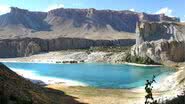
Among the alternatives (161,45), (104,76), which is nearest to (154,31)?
(161,45)

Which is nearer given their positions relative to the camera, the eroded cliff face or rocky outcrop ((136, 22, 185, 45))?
the eroded cliff face

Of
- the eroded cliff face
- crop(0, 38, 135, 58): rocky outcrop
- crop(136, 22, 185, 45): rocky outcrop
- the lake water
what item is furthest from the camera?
crop(0, 38, 135, 58): rocky outcrop

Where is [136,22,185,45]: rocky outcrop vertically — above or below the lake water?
above

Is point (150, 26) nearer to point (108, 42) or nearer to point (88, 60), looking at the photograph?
point (88, 60)

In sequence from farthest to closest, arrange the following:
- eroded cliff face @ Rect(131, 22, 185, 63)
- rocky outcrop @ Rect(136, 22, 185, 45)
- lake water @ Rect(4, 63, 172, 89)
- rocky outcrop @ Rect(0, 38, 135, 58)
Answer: rocky outcrop @ Rect(0, 38, 135, 58)
rocky outcrop @ Rect(136, 22, 185, 45)
eroded cliff face @ Rect(131, 22, 185, 63)
lake water @ Rect(4, 63, 172, 89)

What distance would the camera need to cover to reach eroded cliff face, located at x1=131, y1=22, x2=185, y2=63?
88.5m

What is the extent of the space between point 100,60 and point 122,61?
27.7 feet

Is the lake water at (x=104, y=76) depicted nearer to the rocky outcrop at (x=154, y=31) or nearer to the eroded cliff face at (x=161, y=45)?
the eroded cliff face at (x=161, y=45)

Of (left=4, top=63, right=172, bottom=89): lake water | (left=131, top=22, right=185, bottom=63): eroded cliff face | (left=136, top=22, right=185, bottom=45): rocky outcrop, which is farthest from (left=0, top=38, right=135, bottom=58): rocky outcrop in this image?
(left=4, top=63, right=172, bottom=89): lake water

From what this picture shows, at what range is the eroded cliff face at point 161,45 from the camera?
88.5 metres

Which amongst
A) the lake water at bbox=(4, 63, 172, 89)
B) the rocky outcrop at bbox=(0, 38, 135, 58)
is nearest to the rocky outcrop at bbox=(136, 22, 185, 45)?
the rocky outcrop at bbox=(0, 38, 135, 58)

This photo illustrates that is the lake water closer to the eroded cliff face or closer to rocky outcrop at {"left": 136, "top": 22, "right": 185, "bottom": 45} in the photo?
the eroded cliff face

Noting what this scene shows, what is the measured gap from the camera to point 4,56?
13625 cm

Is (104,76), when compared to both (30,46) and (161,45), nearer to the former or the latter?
(161,45)
